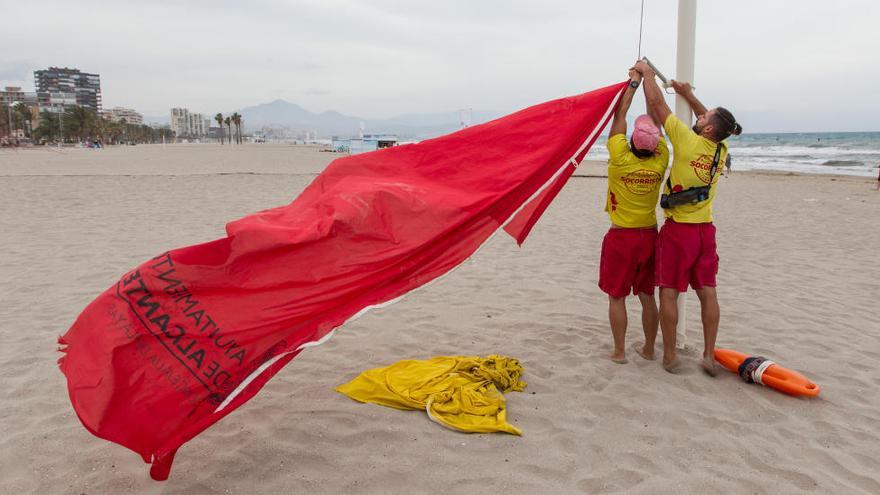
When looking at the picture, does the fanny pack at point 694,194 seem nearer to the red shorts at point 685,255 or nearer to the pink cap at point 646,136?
the red shorts at point 685,255

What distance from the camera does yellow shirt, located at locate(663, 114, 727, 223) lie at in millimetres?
3988

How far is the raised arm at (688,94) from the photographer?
171 inches

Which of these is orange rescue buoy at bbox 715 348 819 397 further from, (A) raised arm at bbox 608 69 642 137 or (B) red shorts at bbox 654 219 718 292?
(A) raised arm at bbox 608 69 642 137

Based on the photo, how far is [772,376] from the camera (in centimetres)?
410

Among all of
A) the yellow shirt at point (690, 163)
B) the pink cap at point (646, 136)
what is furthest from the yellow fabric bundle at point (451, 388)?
the pink cap at point (646, 136)

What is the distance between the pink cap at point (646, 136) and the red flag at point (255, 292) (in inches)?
29.0

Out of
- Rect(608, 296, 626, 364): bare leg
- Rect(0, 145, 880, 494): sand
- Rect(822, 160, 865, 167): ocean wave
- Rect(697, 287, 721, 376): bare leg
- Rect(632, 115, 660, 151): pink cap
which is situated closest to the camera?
Rect(0, 145, 880, 494): sand

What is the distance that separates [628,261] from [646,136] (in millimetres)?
948

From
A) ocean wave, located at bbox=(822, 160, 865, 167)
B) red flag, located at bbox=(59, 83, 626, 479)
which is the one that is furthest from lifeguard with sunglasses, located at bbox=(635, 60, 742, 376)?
ocean wave, located at bbox=(822, 160, 865, 167)

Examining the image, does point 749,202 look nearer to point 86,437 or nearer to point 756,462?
point 756,462

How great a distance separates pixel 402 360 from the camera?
179 inches

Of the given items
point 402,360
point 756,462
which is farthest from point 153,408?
point 756,462

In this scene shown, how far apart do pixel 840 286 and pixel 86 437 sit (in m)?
7.82

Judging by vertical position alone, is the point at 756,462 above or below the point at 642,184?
below
